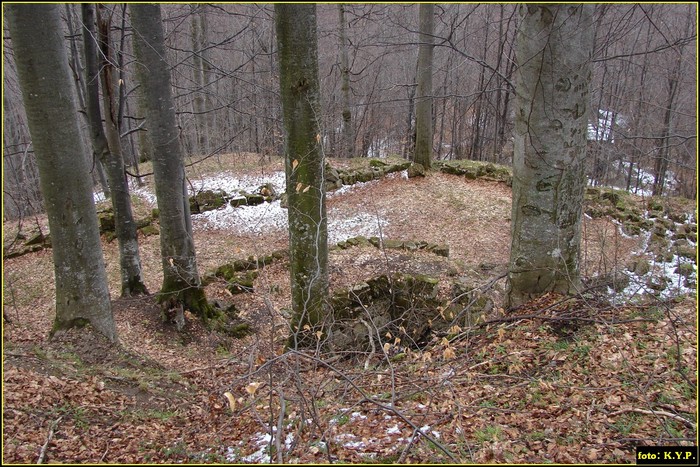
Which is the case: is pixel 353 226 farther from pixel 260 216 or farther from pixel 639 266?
pixel 639 266

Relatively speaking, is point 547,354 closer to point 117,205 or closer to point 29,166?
point 117,205

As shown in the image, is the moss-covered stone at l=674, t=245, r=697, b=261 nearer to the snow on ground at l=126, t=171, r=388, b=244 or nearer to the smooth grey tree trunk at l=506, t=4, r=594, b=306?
the snow on ground at l=126, t=171, r=388, b=244

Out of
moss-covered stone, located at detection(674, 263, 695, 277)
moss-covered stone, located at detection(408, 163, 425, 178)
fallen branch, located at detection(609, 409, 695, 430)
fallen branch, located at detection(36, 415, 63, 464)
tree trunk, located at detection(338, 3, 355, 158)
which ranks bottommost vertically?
moss-covered stone, located at detection(674, 263, 695, 277)

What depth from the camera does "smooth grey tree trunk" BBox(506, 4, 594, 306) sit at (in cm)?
372

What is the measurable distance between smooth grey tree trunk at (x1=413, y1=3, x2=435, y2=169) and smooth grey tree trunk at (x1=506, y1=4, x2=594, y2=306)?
860cm

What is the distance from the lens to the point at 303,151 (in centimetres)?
517

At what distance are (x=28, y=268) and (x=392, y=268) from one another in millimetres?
8241

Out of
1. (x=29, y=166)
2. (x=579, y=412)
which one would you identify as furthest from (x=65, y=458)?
(x=29, y=166)

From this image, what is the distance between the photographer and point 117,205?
7438mm

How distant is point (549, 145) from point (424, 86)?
1048cm

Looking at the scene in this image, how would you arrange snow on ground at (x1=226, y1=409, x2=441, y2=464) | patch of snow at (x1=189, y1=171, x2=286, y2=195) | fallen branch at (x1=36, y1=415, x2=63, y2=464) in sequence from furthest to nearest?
1. patch of snow at (x1=189, y1=171, x2=286, y2=195)
2. snow on ground at (x1=226, y1=409, x2=441, y2=464)
3. fallen branch at (x1=36, y1=415, x2=63, y2=464)

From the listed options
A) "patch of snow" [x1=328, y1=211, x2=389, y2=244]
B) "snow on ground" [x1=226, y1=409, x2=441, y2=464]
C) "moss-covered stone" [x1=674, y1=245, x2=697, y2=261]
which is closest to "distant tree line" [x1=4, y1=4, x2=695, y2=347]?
"snow on ground" [x1=226, y1=409, x2=441, y2=464]

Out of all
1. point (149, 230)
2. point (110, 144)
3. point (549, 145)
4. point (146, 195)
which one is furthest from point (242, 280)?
point (146, 195)

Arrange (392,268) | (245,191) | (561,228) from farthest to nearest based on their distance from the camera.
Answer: (245,191) → (392,268) → (561,228)
